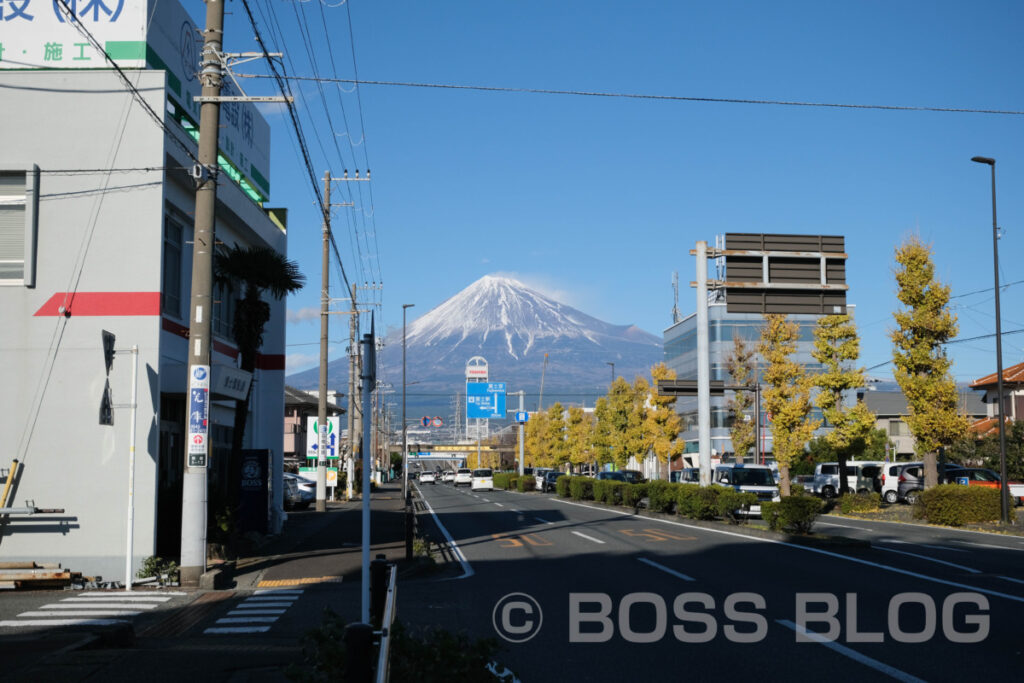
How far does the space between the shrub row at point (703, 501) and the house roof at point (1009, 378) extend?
102ft

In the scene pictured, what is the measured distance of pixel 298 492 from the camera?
4162cm

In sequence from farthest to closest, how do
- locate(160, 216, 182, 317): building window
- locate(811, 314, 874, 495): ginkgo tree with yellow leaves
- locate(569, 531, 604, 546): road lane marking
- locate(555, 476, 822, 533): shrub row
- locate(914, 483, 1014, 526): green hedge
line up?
1. locate(811, 314, 874, 495): ginkgo tree with yellow leaves
2. locate(914, 483, 1014, 526): green hedge
3. locate(555, 476, 822, 533): shrub row
4. locate(569, 531, 604, 546): road lane marking
5. locate(160, 216, 182, 317): building window

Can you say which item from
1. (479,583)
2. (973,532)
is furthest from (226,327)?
(973,532)

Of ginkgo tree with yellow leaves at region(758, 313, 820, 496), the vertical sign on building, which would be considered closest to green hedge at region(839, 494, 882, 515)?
ginkgo tree with yellow leaves at region(758, 313, 820, 496)

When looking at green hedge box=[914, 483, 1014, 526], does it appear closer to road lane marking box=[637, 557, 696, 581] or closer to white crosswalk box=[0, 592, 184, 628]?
road lane marking box=[637, 557, 696, 581]

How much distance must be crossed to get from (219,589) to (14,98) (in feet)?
28.3

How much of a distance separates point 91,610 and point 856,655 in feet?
30.8

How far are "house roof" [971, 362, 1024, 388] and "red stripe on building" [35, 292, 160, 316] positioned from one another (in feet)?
182

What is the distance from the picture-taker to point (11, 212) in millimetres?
15859

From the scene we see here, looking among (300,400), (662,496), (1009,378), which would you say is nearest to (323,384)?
(662,496)

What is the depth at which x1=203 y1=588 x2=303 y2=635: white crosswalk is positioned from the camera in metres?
11.1

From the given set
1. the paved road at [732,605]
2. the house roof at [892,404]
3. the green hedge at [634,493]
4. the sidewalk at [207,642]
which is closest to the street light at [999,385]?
the paved road at [732,605]

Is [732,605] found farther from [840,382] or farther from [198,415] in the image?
[840,382]

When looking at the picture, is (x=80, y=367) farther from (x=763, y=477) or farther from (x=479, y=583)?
(x=763, y=477)
